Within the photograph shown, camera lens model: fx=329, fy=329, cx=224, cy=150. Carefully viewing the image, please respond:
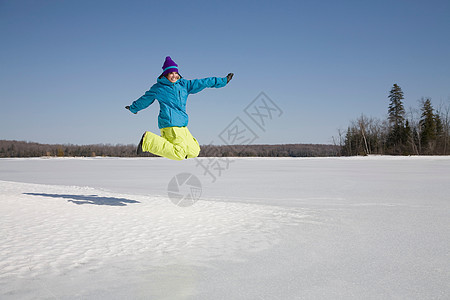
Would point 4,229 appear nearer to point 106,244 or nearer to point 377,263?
point 106,244

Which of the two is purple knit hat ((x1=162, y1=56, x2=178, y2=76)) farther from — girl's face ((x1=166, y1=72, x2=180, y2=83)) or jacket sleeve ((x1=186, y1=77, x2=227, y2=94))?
jacket sleeve ((x1=186, y1=77, x2=227, y2=94))

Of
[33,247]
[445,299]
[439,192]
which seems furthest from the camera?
[439,192]

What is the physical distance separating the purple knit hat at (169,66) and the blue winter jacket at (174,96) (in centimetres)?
9

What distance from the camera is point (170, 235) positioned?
3459 millimetres

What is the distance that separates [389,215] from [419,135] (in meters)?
38.2

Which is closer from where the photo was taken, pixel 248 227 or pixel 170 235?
pixel 170 235

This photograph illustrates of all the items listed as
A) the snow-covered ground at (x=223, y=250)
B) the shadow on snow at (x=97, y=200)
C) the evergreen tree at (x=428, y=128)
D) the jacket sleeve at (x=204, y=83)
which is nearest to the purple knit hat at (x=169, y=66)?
the jacket sleeve at (x=204, y=83)

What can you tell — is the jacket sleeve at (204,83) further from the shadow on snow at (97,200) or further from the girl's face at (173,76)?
the shadow on snow at (97,200)

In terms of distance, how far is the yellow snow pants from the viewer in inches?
139

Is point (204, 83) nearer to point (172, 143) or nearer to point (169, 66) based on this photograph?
point (169, 66)

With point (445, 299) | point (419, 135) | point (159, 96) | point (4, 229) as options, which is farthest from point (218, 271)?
point (419, 135)

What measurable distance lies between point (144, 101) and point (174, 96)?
0.41 meters

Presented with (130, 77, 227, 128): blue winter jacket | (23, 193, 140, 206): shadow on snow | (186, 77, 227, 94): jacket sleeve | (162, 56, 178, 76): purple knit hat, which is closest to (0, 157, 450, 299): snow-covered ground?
(23, 193, 140, 206): shadow on snow

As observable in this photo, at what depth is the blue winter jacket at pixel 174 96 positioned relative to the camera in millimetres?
3713
